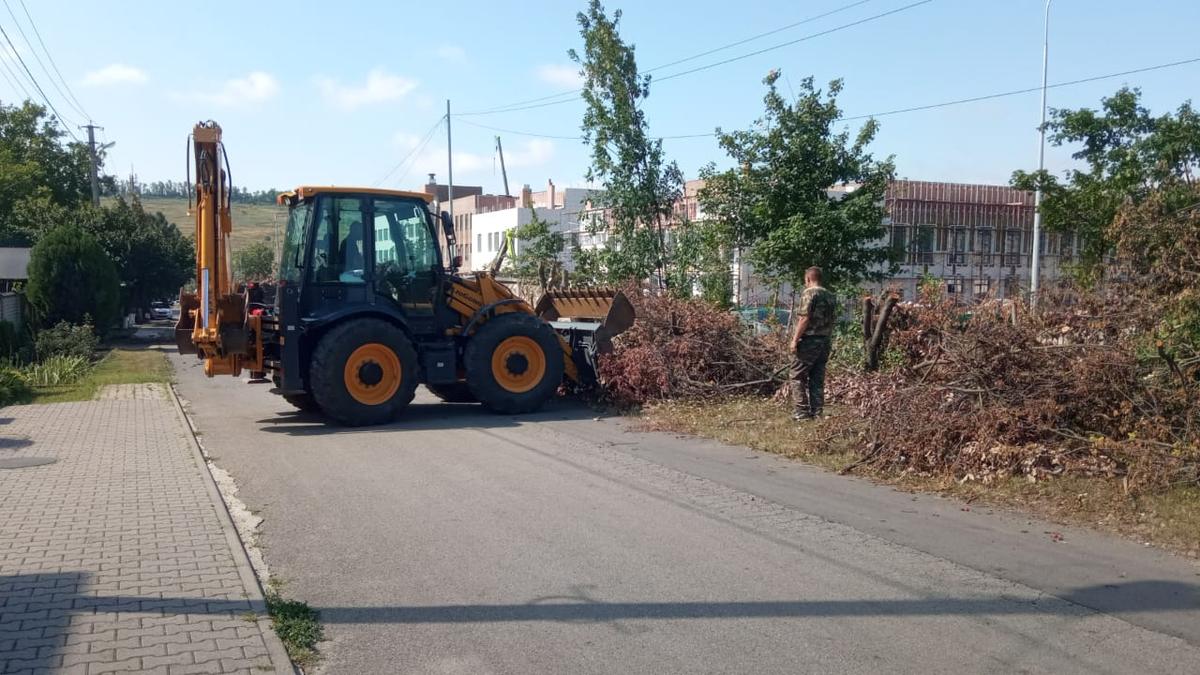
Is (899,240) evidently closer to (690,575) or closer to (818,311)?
(818,311)

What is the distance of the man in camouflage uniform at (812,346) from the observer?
1201 cm

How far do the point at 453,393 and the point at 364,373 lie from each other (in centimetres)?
251

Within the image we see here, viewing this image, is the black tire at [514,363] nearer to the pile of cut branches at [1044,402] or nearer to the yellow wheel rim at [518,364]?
the yellow wheel rim at [518,364]

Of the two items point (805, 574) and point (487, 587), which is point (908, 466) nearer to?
point (805, 574)

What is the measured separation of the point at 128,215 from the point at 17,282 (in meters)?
5.41

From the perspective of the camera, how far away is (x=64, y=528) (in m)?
7.50

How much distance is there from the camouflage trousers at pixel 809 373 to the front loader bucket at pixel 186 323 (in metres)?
7.69

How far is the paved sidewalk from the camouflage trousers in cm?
657

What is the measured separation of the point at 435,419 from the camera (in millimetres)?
13898

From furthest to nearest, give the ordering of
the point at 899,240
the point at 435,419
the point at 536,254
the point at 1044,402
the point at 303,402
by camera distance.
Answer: the point at 536,254 → the point at 899,240 → the point at 303,402 → the point at 435,419 → the point at 1044,402

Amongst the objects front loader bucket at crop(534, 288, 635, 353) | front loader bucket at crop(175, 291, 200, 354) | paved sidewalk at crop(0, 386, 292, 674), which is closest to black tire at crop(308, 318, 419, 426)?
front loader bucket at crop(175, 291, 200, 354)

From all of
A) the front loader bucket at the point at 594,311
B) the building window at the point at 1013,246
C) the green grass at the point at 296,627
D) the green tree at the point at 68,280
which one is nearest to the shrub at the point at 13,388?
the front loader bucket at the point at 594,311

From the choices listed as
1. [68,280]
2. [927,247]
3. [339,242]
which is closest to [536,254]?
[339,242]

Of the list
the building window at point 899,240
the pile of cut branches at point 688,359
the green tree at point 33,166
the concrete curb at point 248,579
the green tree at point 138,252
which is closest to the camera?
the concrete curb at point 248,579
